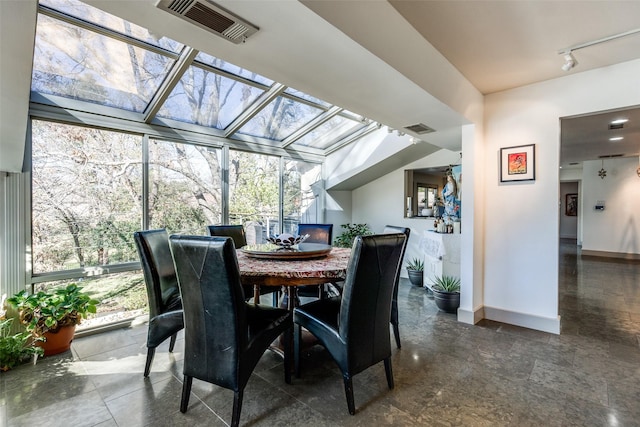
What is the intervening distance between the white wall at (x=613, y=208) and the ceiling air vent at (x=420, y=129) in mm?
6990

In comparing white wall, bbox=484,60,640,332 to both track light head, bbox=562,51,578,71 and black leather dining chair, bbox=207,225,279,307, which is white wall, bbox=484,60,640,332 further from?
black leather dining chair, bbox=207,225,279,307

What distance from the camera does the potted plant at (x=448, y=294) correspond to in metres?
3.57

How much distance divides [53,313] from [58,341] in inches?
11.2

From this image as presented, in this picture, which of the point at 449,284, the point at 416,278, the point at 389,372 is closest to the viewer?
the point at 389,372

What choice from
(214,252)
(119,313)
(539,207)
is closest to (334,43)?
(214,252)

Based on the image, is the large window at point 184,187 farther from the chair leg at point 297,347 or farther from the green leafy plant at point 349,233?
the green leafy plant at point 349,233

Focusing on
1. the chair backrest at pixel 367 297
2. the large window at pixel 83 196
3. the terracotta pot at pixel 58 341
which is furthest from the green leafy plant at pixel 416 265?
the terracotta pot at pixel 58 341

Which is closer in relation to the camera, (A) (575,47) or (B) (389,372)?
(B) (389,372)

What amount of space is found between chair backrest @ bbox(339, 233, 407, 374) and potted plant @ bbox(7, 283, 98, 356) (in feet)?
7.82

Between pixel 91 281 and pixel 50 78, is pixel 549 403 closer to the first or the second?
pixel 91 281

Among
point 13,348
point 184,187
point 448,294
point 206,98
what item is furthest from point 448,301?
point 13,348

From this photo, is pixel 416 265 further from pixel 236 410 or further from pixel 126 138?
pixel 126 138

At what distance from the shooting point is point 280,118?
4180 mm

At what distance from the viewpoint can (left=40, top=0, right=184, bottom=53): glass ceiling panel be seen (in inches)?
80.9
